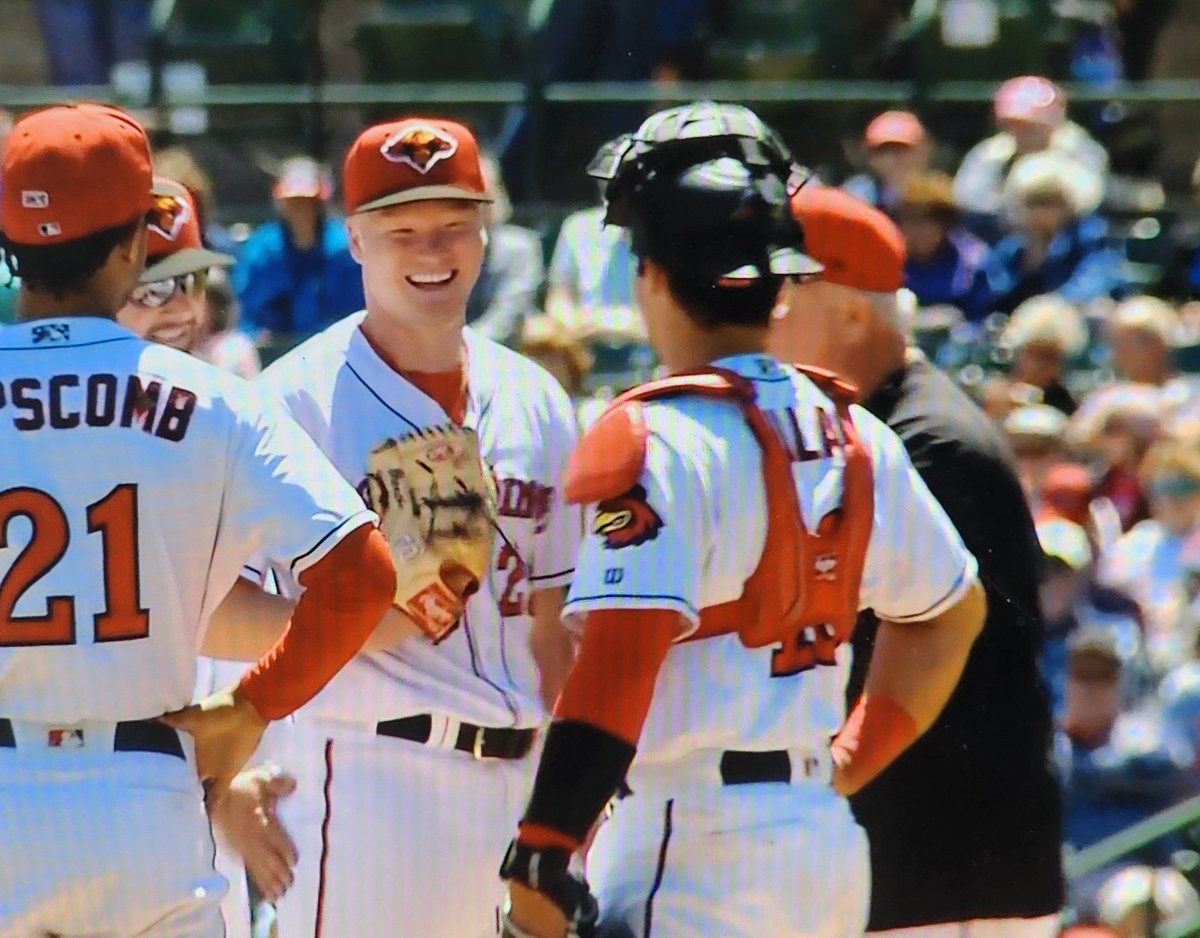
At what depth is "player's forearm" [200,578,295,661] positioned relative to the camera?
136 inches

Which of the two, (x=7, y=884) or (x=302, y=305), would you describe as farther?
(x=302, y=305)

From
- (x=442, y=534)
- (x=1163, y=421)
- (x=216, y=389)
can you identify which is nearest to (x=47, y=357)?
(x=216, y=389)

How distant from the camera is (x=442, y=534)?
3869 mm

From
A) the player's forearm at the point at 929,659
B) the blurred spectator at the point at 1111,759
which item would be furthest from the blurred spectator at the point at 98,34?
the player's forearm at the point at 929,659

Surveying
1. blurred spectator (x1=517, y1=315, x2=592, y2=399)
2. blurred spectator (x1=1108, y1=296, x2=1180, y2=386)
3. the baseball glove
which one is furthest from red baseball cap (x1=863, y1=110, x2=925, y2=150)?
the baseball glove

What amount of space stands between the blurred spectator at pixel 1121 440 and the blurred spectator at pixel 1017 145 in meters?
1.75

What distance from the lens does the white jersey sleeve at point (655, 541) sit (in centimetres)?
290

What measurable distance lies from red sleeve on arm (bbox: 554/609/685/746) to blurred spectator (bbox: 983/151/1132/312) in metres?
6.25

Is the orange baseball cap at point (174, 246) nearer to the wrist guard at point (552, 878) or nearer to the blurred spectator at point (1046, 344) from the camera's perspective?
the wrist guard at point (552, 878)

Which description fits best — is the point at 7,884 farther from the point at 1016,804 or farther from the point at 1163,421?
the point at 1163,421

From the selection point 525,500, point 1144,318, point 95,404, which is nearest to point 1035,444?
point 1144,318

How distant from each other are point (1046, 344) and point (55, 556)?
582 centimetres

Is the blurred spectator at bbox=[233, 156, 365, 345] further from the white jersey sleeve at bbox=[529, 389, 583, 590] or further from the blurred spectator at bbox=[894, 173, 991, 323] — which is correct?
the white jersey sleeve at bbox=[529, 389, 583, 590]

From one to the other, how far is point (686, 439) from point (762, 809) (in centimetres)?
49
